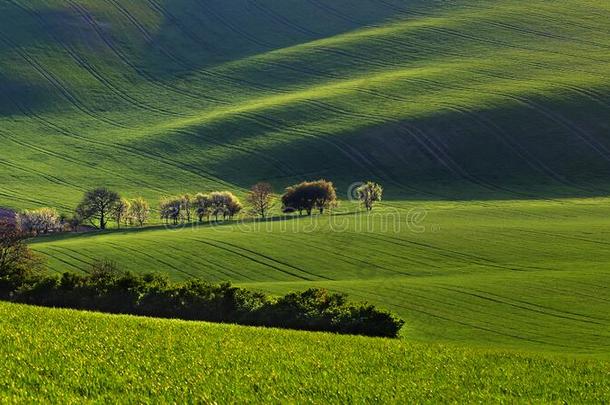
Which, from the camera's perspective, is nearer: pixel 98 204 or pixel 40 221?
pixel 40 221

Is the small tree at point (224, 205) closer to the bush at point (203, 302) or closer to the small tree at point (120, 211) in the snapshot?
the small tree at point (120, 211)

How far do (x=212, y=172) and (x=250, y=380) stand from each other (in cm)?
8821

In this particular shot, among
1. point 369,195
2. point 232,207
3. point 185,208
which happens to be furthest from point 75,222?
point 369,195

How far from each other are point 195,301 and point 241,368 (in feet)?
51.8

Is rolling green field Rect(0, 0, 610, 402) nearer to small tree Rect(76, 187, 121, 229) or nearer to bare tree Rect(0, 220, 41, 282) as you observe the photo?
small tree Rect(76, 187, 121, 229)

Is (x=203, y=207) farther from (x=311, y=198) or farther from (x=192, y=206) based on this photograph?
(x=311, y=198)

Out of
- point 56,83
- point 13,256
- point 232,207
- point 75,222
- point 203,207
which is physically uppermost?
point 56,83

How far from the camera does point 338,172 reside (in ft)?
337

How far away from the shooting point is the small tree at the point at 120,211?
80.2 m

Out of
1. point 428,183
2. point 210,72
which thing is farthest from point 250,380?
point 210,72

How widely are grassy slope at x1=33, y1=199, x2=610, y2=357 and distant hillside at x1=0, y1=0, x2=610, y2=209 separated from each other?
2668 cm

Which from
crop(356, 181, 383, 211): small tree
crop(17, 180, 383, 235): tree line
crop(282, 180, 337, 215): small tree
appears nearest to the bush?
crop(17, 180, 383, 235): tree line

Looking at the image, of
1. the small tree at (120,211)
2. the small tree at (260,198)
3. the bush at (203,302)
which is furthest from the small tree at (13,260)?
the small tree at (260,198)

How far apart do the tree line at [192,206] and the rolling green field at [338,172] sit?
15.3ft
